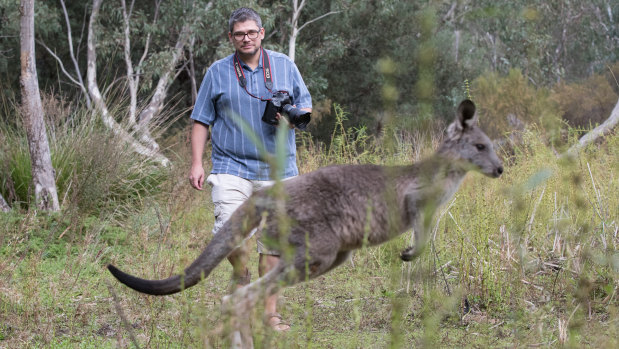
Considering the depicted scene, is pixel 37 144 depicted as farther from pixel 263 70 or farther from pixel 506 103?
pixel 506 103

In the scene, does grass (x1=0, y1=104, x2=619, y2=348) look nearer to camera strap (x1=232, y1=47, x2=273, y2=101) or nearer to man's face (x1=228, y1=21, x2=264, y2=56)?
camera strap (x1=232, y1=47, x2=273, y2=101)

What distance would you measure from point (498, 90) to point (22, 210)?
20669 millimetres

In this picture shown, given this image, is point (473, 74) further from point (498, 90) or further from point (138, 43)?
point (138, 43)

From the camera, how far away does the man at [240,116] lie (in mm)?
5137

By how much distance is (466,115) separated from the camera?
136 inches

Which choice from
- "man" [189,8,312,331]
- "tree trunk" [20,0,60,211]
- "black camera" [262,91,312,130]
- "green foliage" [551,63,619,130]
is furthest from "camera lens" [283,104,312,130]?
"green foliage" [551,63,619,130]

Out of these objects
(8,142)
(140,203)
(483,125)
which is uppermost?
(8,142)

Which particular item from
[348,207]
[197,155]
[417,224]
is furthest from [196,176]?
[417,224]

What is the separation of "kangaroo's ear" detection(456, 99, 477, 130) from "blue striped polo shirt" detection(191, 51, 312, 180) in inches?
74.0

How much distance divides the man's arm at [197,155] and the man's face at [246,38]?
0.66 m

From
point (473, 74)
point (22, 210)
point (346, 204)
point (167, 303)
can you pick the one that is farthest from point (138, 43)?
point (346, 204)

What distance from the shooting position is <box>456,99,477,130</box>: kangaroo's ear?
133 inches

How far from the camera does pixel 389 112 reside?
7.91ft

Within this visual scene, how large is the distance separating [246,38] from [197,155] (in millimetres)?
944
